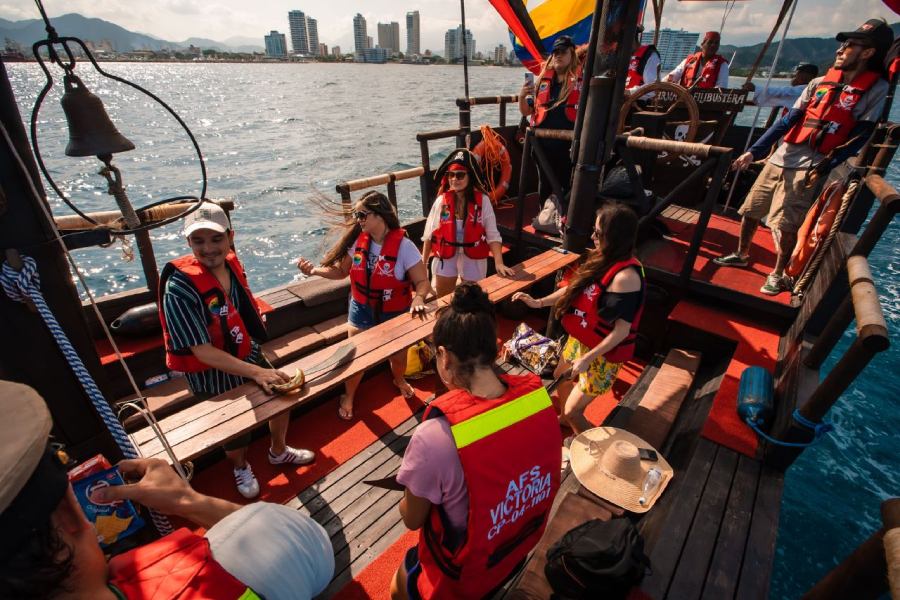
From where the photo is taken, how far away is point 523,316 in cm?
541

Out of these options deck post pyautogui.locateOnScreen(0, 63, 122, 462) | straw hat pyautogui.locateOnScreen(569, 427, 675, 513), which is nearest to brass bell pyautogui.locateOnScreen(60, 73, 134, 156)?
deck post pyautogui.locateOnScreen(0, 63, 122, 462)

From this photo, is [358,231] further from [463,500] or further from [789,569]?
[789,569]

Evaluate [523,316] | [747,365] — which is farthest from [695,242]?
[523,316]

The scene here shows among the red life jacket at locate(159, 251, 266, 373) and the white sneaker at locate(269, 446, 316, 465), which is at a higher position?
the red life jacket at locate(159, 251, 266, 373)

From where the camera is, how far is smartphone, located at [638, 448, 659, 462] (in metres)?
2.79

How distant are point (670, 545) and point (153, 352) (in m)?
4.09

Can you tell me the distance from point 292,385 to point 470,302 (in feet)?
4.20

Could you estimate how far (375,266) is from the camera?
3428mm

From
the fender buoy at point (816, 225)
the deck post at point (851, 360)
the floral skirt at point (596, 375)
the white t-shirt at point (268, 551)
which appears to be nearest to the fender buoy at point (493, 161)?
the fender buoy at point (816, 225)

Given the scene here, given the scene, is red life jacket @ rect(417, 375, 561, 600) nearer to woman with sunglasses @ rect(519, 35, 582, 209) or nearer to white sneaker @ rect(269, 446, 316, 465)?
white sneaker @ rect(269, 446, 316, 465)

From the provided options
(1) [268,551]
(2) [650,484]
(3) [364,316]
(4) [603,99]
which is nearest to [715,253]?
(4) [603,99]

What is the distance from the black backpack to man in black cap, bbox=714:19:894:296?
11.3ft

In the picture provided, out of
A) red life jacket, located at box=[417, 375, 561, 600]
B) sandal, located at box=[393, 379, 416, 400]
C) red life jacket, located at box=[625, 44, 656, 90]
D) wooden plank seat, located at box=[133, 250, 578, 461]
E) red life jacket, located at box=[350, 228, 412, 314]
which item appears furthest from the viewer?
red life jacket, located at box=[625, 44, 656, 90]

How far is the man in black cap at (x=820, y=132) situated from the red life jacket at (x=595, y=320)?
94.3 inches
